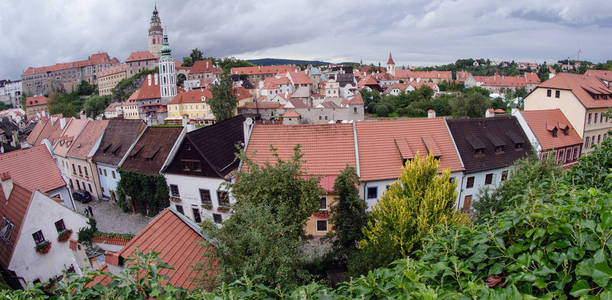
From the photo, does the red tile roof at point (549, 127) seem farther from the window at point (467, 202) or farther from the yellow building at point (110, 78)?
the yellow building at point (110, 78)

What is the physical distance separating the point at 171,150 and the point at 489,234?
23993 mm

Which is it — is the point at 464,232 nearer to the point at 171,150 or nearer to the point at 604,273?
the point at 604,273

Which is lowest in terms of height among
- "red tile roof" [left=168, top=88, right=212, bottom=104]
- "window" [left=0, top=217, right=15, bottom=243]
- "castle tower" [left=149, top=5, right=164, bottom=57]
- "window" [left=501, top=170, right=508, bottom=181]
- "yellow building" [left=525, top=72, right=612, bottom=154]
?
"window" [left=501, top=170, right=508, bottom=181]

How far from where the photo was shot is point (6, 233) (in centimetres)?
1535

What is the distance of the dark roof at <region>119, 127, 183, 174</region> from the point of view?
2478 cm

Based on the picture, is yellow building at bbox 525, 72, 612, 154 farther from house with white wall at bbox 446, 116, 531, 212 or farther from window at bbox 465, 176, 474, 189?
window at bbox 465, 176, 474, 189

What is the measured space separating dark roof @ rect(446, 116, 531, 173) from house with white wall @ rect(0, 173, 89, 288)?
24254 mm

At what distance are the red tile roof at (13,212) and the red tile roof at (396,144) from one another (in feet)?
59.5

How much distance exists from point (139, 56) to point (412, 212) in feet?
570

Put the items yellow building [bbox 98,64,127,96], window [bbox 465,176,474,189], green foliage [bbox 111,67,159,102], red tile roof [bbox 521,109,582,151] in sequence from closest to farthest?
window [bbox 465,176,474,189]
red tile roof [bbox 521,109,582,151]
green foliage [bbox 111,67,159,102]
yellow building [bbox 98,64,127,96]

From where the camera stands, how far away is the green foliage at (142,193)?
2403 centimetres

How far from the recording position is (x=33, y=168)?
21.3m

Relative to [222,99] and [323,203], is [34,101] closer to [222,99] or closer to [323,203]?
[222,99]

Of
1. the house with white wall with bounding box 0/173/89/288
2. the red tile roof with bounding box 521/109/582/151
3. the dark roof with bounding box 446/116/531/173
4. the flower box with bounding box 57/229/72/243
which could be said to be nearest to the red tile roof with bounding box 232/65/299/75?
the red tile roof with bounding box 521/109/582/151
